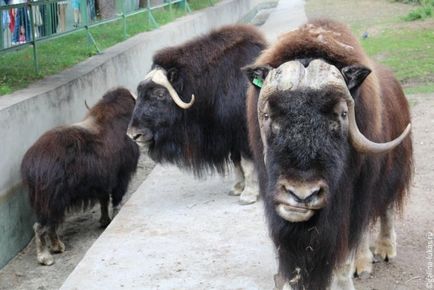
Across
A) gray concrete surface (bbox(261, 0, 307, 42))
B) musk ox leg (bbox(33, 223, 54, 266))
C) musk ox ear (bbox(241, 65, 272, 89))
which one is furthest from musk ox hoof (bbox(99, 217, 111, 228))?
gray concrete surface (bbox(261, 0, 307, 42))

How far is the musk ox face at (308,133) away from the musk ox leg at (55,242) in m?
3.26

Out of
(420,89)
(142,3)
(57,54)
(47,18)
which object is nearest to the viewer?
(47,18)

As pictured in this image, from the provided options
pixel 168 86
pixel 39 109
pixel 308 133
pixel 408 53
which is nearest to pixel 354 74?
pixel 308 133

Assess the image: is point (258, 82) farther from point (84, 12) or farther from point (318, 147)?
point (84, 12)

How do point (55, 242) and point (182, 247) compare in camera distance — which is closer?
point (182, 247)

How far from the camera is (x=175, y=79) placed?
5.73 m

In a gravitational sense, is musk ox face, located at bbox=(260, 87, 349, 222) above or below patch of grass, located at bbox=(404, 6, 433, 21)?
above

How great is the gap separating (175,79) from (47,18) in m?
3.71

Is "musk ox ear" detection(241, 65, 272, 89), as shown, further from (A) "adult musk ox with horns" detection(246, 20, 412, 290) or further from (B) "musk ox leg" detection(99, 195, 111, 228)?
(B) "musk ox leg" detection(99, 195, 111, 228)

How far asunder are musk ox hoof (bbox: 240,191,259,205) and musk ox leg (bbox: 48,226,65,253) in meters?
1.62

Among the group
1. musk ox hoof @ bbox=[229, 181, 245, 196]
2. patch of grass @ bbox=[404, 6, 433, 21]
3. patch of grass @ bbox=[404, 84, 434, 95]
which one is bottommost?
patch of grass @ bbox=[404, 6, 433, 21]

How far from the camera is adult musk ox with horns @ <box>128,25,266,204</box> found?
571 cm

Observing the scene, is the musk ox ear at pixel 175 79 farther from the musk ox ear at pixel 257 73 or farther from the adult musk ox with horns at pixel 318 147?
the musk ox ear at pixel 257 73

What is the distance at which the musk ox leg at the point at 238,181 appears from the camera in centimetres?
594
